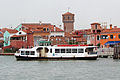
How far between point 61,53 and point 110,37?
27.2 metres

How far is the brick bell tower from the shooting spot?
14071cm

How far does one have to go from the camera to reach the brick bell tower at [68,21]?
141 m

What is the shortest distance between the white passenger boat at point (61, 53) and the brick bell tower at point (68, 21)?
236ft

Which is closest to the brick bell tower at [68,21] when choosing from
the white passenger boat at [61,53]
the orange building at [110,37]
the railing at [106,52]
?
the orange building at [110,37]

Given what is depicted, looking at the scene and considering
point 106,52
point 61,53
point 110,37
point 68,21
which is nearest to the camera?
point 61,53

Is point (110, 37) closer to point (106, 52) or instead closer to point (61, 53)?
point (106, 52)

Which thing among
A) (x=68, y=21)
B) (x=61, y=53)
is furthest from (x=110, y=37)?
(x=68, y=21)

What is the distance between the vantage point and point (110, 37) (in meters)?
92.6

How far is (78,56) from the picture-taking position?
222ft

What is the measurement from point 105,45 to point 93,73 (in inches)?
1840

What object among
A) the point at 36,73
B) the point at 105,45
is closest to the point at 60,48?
the point at 36,73

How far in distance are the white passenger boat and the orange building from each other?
77.8 ft

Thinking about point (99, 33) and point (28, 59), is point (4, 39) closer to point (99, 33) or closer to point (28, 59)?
point (99, 33)

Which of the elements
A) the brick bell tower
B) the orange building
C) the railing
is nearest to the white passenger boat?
the railing
